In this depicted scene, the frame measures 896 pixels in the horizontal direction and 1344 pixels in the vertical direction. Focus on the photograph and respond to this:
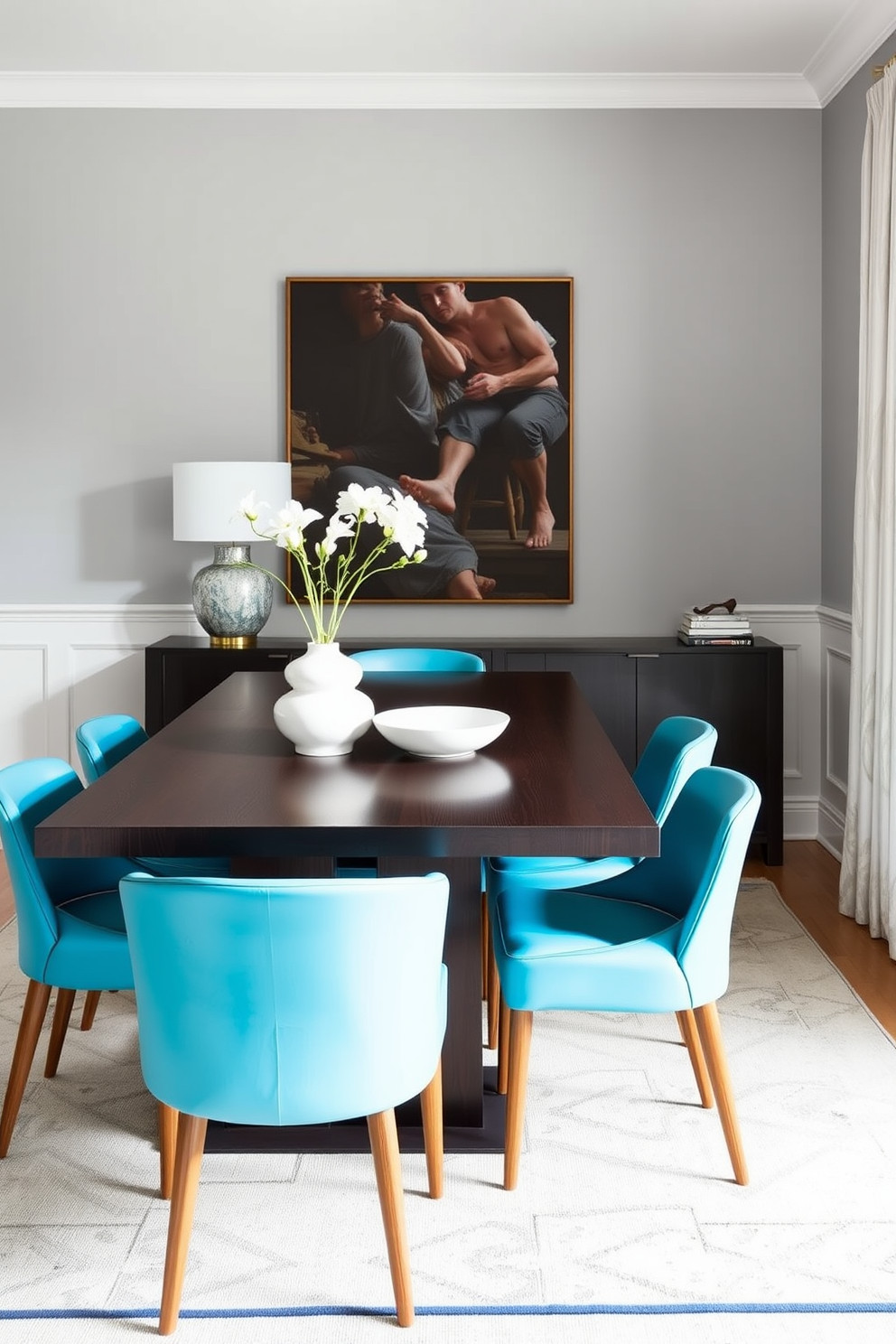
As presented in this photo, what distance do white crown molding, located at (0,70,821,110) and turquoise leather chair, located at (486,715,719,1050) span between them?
9.70 ft

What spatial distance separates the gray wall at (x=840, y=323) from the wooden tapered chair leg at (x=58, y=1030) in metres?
3.12

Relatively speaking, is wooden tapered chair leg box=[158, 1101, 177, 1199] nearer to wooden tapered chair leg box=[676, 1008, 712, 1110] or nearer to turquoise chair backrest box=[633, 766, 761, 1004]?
turquoise chair backrest box=[633, 766, 761, 1004]

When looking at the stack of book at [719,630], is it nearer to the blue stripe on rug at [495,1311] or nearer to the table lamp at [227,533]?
the table lamp at [227,533]

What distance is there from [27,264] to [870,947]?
13.2 ft

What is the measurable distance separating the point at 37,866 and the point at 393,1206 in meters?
1.00

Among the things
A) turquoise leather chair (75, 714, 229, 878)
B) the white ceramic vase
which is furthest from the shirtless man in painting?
the white ceramic vase

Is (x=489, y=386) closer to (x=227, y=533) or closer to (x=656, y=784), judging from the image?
(x=227, y=533)

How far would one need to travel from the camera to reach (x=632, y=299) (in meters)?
4.86

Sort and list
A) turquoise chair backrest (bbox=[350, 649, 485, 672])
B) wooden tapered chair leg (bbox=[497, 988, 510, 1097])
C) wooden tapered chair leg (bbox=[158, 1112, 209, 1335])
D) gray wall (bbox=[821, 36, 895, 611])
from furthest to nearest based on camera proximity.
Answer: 1. gray wall (bbox=[821, 36, 895, 611])
2. turquoise chair backrest (bbox=[350, 649, 485, 672])
3. wooden tapered chair leg (bbox=[497, 988, 510, 1097])
4. wooden tapered chair leg (bbox=[158, 1112, 209, 1335])

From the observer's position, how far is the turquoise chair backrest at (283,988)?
5.59 ft

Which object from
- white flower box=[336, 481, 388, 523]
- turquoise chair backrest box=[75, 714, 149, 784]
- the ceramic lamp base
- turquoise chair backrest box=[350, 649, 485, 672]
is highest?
white flower box=[336, 481, 388, 523]

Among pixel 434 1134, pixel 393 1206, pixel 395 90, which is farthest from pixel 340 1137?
pixel 395 90

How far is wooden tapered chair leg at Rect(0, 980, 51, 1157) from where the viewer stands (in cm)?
244

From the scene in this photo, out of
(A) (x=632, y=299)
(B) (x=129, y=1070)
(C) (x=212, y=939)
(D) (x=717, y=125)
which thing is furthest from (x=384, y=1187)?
(D) (x=717, y=125)
